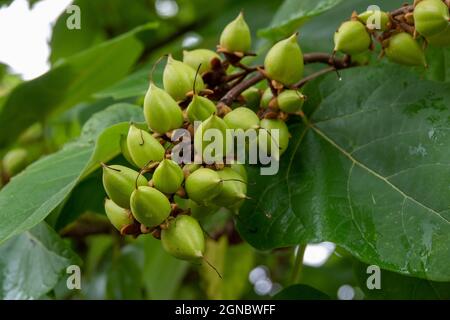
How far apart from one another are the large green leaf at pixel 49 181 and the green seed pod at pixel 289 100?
0.23 meters

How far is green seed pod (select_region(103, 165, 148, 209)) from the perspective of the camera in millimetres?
840

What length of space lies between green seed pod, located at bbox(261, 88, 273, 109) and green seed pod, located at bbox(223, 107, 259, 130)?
0.09 metres

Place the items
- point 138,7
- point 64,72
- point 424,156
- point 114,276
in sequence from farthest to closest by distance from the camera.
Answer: point 138,7 → point 114,276 → point 64,72 → point 424,156

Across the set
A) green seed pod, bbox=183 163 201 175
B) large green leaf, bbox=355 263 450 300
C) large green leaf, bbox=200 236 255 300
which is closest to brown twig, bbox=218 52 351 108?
green seed pod, bbox=183 163 201 175

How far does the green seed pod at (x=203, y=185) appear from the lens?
0.83 metres

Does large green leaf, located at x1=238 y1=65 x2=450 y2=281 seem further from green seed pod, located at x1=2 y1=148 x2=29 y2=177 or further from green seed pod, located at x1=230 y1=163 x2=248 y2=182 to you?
green seed pod, located at x1=2 y1=148 x2=29 y2=177

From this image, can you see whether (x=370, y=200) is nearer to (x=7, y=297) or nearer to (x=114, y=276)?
(x=7, y=297)

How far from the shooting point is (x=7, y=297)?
1.26m

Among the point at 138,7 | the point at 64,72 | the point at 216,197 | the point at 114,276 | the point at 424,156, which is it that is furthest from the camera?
the point at 138,7

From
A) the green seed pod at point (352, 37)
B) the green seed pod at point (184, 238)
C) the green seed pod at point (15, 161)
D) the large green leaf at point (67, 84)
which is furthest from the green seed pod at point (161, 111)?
the green seed pod at point (15, 161)

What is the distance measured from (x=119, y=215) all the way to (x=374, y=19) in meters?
0.43
